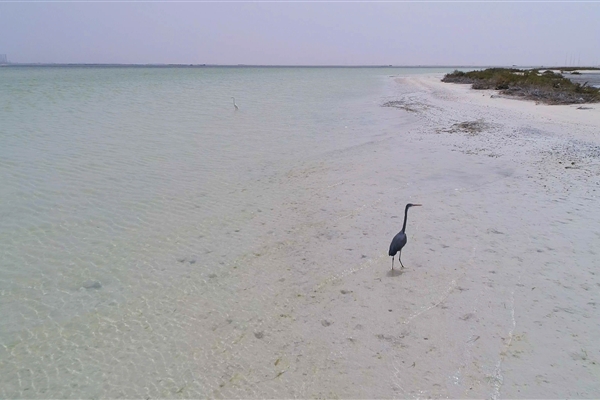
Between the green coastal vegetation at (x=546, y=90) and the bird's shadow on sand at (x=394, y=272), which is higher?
the green coastal vegetation at (x=546, y=90)

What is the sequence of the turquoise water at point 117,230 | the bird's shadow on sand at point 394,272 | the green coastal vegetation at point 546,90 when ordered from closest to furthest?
the turquoise water at point 117,230, the bird's shadow on sand at point 394,272, the green coastal vegetation at point 546,90

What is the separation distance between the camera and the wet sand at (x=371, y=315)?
344cm

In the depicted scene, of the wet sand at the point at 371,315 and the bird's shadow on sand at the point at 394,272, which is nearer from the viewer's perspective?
the wet sand at the point at 371,315

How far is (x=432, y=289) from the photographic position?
4645mm

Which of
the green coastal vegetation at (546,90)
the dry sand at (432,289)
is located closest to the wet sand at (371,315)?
the dry sand at (432,289)

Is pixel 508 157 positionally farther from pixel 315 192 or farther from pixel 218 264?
pixel 218 264

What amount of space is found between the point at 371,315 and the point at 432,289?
0.92 m

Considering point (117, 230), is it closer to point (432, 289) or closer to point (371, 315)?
point (371, 315)

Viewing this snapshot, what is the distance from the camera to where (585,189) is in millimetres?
7586

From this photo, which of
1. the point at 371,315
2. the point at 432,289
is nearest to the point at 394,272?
the point at 432,289

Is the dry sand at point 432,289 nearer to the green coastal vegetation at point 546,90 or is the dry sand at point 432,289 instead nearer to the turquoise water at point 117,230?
the turquoise water at point 117,230

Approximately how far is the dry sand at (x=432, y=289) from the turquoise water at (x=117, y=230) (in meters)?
0.69

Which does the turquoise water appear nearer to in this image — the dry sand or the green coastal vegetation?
the dry sand

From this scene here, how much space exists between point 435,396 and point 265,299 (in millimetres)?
2074
